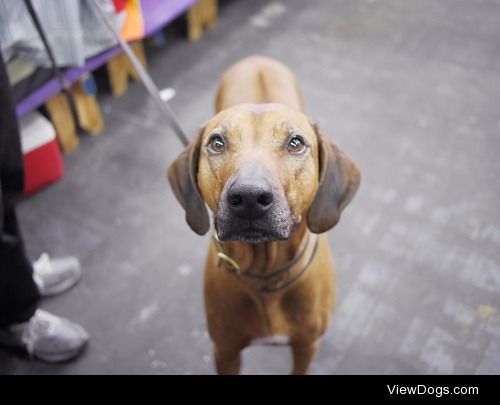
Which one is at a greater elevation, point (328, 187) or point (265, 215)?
point (265, 215)

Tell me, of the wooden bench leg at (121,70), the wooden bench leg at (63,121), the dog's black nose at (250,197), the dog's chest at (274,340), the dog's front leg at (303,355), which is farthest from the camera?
the wooden bench leg at (121,70)

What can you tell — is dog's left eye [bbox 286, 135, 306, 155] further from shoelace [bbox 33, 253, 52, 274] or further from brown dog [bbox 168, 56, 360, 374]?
shoelace [bbox 33, 253, 52, 274]

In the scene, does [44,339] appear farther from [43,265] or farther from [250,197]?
[250,197]

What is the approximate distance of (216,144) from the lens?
165 cm

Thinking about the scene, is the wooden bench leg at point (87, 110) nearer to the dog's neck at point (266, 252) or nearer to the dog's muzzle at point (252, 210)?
the dog's neck at point (266, 252)

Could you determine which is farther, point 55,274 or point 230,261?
point 55,274

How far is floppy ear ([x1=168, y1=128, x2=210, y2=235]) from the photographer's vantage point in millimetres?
1768

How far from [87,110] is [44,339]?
5.74 ft

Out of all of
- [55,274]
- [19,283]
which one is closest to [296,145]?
[19,283]

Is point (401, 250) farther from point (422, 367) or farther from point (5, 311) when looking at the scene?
point (5, 311)

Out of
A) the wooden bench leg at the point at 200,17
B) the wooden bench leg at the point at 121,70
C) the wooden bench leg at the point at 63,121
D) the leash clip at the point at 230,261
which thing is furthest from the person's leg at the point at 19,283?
the wooden bench leg at the point at 200,17

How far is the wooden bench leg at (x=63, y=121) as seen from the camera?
3.44 meters
